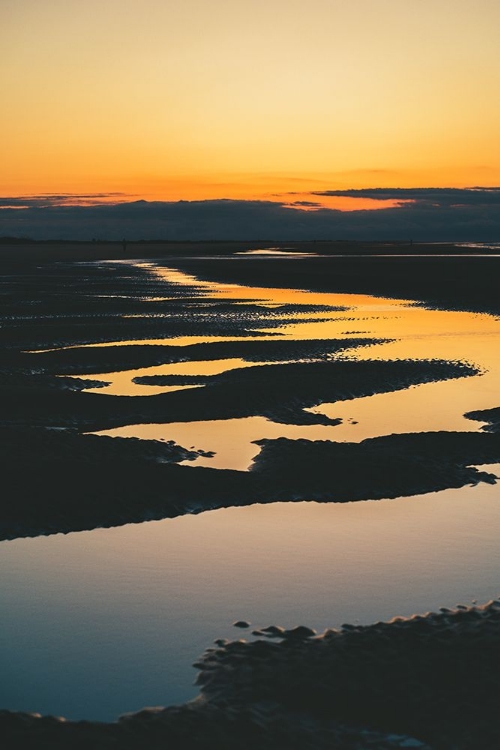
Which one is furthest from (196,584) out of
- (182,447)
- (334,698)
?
(182,447)

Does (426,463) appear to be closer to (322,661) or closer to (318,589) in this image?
(318,589)

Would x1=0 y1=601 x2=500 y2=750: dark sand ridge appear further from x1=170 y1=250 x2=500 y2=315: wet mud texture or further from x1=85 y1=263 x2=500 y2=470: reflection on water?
x1=170 y1=250 x2=500 y2=315: wet mud texture

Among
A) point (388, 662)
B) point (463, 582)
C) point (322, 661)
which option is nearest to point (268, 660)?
point (322, 661)

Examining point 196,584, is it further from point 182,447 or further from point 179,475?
point 182,447

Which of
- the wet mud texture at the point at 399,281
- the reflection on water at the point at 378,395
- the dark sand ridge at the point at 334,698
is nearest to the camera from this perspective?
the dark sand ridge at the point at 334,698

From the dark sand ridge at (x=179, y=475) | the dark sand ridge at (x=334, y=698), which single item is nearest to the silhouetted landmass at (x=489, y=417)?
the dark sand ridge at (x=179, y=475)

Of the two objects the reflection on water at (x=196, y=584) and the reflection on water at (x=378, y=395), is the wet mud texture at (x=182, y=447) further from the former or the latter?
the reflection on water at (x=196, y=584)

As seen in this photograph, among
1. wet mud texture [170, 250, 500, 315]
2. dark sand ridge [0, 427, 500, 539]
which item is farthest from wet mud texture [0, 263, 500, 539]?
wet mud texture [170, 250, 500, 315]

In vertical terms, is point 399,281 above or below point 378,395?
above
